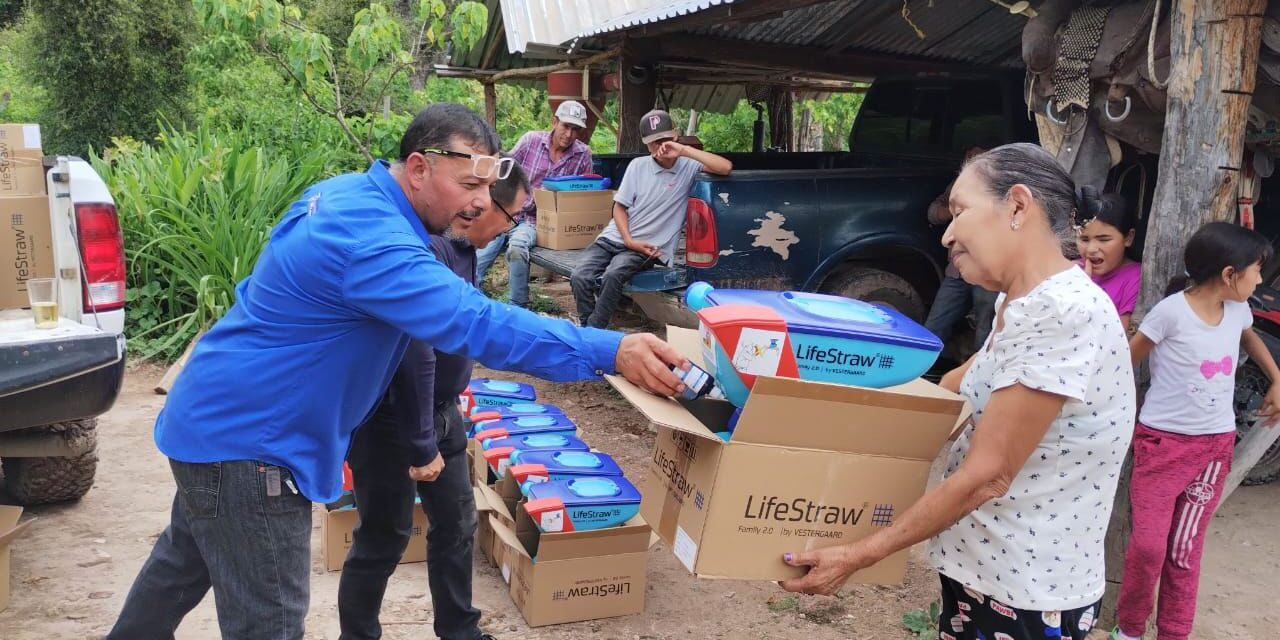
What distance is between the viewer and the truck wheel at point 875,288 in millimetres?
5633

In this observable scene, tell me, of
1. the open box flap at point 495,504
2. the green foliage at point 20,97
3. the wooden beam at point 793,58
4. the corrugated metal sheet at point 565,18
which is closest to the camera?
the open box flap at point 495,504

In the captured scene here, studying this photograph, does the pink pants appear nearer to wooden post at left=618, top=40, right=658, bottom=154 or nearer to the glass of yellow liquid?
the glass of yellow liquid

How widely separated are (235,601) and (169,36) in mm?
16448

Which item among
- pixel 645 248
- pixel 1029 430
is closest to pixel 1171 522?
pixel 1029 430

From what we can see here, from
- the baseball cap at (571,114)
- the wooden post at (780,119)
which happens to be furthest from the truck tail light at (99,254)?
the wooden post at (780,119)

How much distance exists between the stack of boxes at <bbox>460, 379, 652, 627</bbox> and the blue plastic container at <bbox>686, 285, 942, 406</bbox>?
158cm

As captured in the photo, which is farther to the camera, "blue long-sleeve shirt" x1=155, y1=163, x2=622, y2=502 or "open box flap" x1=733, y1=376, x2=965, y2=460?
"blue long-sleeve shirt" x1=155, y1=163, x2=622, y2=502

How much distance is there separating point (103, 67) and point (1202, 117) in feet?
53.3

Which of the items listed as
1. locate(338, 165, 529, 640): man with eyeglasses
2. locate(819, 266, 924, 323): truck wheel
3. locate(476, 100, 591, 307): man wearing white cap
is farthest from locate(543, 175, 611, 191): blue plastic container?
locate(338, 165, 529, 640): man with eyeglasses

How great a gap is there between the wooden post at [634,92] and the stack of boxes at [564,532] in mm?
4737

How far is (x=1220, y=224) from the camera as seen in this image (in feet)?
10.2

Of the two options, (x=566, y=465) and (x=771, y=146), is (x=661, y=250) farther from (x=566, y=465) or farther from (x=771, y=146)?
(x=771, y=146)

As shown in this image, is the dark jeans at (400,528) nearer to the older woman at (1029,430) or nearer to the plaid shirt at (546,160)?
the older woman at (1029,430)

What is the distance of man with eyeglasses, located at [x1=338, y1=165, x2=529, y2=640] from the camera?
2723 millimetres
